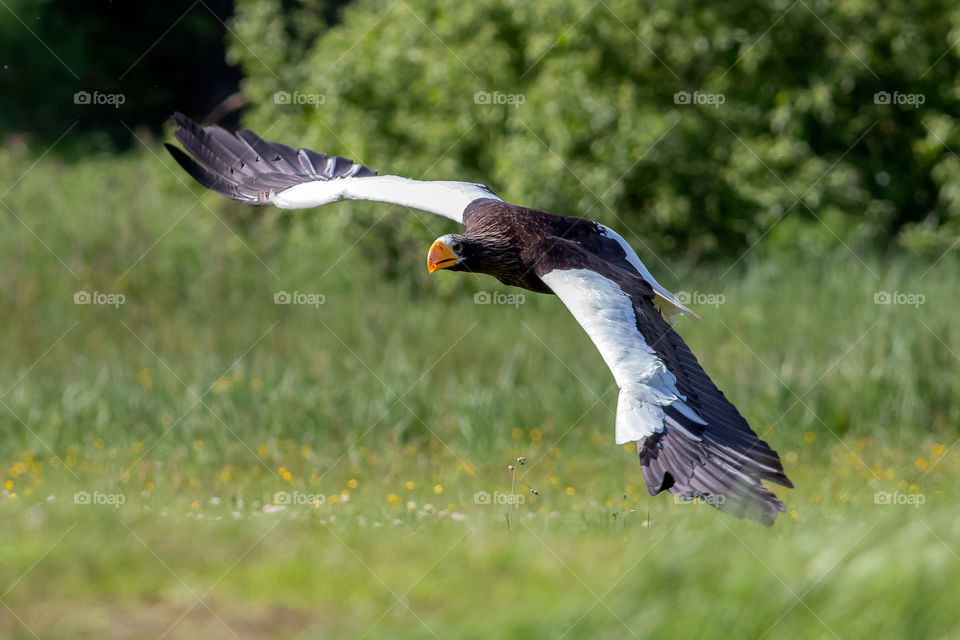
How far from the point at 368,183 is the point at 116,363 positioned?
3633 millimetres

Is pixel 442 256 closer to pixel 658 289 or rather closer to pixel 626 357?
pixel 658 289

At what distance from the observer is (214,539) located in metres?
5.39

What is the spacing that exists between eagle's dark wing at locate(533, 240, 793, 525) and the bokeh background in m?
0.64

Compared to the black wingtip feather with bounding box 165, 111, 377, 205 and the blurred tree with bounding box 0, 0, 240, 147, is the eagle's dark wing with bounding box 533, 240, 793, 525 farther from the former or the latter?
the blurred tree with bounding box 0, 0, 240, 147

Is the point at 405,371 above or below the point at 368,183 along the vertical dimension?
below

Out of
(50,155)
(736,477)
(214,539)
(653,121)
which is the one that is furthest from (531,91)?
(50,155)

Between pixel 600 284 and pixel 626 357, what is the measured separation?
56 cm

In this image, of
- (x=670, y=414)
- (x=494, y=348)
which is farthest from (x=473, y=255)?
(x=494, y=348)

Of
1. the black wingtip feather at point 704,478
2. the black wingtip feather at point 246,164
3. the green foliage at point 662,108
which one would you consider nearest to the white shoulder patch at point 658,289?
the black wingtip feather at point 704,478

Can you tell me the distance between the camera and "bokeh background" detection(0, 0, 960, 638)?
4.77 m

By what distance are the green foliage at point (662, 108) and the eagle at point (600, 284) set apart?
369cm

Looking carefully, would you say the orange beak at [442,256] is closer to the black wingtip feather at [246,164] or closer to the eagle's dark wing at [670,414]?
the eagle's dark wing at [670,414]

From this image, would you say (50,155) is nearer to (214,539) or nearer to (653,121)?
(653,121)

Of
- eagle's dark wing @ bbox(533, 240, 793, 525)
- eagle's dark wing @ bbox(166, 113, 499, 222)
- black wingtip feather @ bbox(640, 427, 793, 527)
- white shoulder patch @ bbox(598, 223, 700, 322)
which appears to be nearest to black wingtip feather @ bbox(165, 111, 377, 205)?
eagle's dark wing @ bbox(166, 113, 499, 222)
